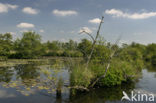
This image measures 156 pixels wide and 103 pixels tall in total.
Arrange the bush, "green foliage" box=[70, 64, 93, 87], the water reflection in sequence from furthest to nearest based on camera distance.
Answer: the water reflection < the bush < "green foliage" box=[70, 64, 93, 87]

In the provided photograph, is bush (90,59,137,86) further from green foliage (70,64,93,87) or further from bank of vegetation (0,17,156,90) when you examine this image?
green foliage (70,64,93,87)

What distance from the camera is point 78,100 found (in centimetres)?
707

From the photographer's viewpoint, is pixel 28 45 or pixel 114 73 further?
pixel 28 45

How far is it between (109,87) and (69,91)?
10.4 ft

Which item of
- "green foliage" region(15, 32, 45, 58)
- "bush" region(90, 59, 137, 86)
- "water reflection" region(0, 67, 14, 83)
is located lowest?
"water reflection" region(0, 67, 14, 83)

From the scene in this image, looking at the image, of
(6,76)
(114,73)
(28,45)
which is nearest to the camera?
(114,73)

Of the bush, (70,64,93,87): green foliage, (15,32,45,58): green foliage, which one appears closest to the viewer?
(70,64,93,87): green foliage

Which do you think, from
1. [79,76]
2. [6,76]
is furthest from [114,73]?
[6,76]

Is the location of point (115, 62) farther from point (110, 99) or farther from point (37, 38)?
point (37, 38)

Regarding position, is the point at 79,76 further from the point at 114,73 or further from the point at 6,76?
the point at 6,76

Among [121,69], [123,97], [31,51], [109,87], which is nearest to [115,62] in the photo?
[121,69]

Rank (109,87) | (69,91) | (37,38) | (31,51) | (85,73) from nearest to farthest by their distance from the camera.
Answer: (85,73) → (69,91) → (109,87) → (31,51) → (37,38)

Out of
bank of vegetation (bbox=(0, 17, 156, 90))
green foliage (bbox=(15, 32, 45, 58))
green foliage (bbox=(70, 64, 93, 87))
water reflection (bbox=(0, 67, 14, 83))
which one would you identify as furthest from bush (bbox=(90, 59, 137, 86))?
green foliage (bbox=(15, 32, 45, 58))

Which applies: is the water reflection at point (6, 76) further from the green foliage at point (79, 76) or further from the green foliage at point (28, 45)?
the green foliage at point (28, 45)
